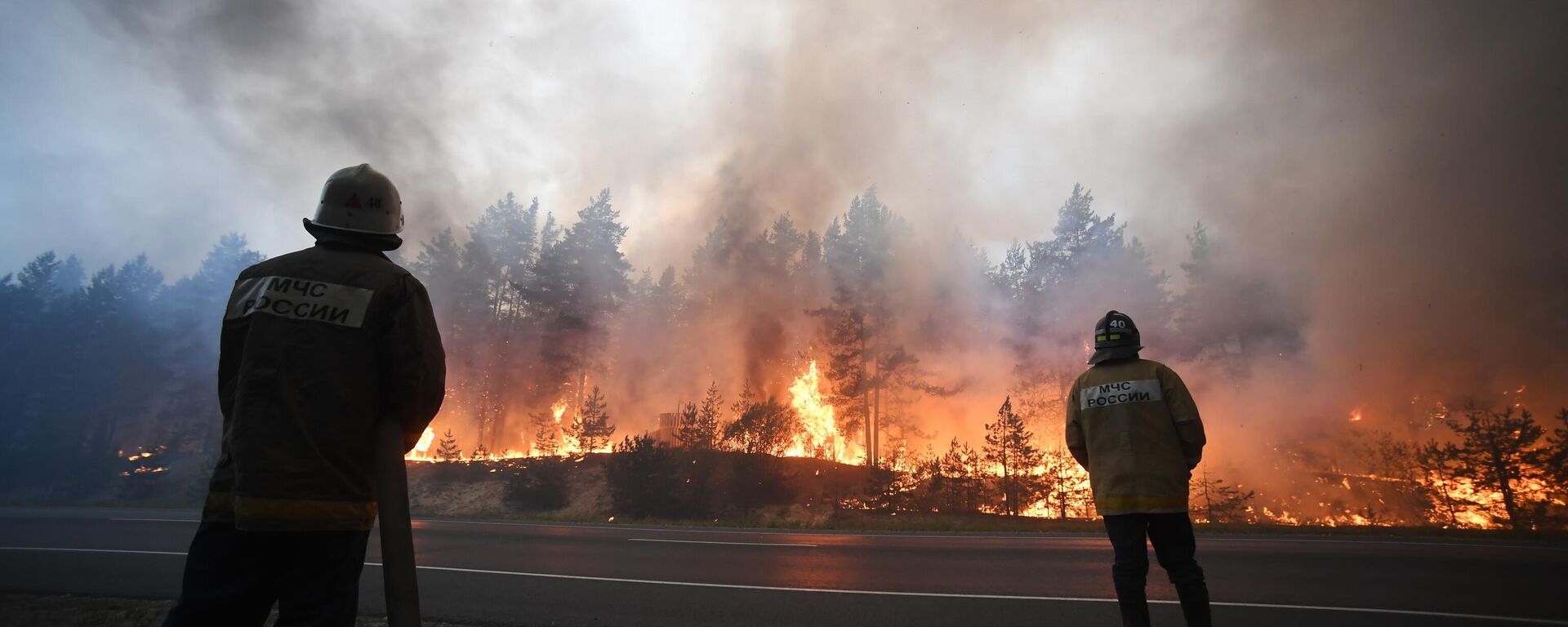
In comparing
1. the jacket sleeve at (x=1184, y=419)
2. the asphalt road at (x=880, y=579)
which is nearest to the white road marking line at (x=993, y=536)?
the asphalt road at (x=880, y=579)

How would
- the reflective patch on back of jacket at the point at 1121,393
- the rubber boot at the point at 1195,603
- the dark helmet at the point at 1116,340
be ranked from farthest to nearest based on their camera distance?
the dark helmet at the point at 1116,340 → the reflective patch on back of jacket at the point at 1121,393 → the rubber boot at the point at 1195,603

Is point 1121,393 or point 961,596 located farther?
point 961,596

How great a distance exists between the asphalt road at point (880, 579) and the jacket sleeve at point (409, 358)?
4210mm

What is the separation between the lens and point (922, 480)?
21.9m

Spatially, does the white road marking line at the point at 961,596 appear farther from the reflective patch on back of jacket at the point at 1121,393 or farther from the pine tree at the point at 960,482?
the pine tree at the point at 960,482

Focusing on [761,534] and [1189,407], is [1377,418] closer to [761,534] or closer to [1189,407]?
[761,534]

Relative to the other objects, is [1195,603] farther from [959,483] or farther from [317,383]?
[959,483]

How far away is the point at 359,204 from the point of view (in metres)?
2.54

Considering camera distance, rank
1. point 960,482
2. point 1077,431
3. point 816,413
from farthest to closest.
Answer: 1. point 816,413
2. point 960,482
3. point 1077,431

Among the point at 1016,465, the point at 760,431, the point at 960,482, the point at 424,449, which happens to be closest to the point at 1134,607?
the point at 1016,465

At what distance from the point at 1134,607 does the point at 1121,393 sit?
1.42 meters

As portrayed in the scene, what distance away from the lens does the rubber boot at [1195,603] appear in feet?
13.1

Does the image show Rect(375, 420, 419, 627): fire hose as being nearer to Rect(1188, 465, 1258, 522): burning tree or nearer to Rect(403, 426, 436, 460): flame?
Rect(1188, 465, 1258, 522): burning tree

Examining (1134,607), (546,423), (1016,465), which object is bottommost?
(1134,607)
